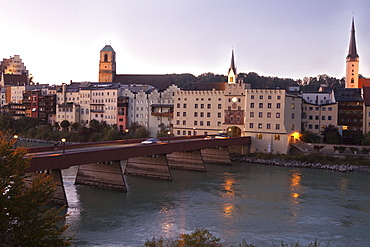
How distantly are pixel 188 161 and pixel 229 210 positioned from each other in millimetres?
16725

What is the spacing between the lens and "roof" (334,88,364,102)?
5438 centimetres

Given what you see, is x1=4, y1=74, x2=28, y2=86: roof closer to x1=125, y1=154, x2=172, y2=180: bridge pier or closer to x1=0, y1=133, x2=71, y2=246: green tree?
x1=125, y1=154, x2=172, y2=180: bridge pier

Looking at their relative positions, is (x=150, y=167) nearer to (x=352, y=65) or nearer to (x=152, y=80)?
(x=152, y=80)

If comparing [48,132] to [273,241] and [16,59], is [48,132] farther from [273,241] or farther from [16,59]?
[16,59]

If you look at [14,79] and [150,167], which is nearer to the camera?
[150,167]

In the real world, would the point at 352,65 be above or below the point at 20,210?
above

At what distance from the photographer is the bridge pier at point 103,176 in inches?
1149

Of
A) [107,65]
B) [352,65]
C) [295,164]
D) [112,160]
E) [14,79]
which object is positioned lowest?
[295,164]

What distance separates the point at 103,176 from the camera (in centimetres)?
2995

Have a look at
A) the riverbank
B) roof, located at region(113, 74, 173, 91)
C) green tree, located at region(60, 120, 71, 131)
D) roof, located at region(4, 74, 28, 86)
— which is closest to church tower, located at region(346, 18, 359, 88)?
roof, located at region(113, 74, 173, 91)

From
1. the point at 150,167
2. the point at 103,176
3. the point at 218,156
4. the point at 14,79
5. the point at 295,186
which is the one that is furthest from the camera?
the point at 14,79

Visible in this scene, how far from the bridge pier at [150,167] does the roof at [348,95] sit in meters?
30.1

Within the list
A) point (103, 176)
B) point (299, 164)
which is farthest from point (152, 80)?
point (103, 176)

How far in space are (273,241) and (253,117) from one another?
111 feet
